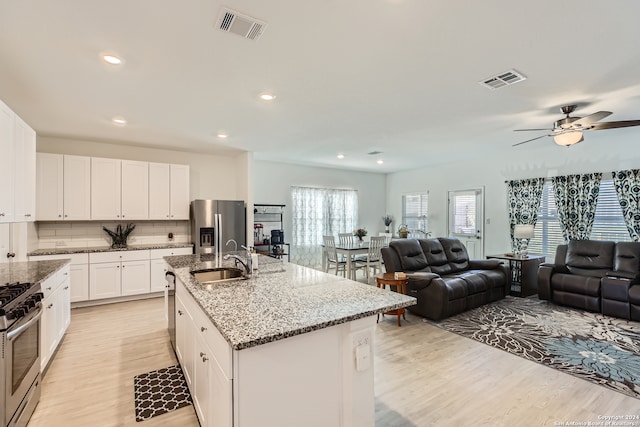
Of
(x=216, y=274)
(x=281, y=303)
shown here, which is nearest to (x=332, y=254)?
(x=216, y=274)

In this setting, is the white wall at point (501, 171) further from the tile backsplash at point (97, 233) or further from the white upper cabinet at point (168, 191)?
the tile backsplash at point (97, 233)

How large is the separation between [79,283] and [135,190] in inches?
64.0

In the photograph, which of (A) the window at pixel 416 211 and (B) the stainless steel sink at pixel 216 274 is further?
(A) the window at pixel 416 211

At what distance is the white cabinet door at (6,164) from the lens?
Result: 95.7 inches

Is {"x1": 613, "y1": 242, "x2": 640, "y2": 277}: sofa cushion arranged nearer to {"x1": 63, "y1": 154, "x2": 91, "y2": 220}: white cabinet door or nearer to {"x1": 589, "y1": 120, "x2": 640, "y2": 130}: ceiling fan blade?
{"x1": 589, "y1": 120, "x2": 640, "y2": 130}: ceiling fan blade

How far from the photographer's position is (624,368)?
275cm

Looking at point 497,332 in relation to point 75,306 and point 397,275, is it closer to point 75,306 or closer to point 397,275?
point 397,275

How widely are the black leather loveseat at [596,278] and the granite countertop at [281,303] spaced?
401 centimetres

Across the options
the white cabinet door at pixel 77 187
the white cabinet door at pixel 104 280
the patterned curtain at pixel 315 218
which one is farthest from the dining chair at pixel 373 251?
the white cabinet door at pixel 77 187

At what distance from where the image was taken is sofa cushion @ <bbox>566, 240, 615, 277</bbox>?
4516mm

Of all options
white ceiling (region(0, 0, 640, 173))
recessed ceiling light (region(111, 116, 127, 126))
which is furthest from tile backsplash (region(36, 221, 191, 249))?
recessed ceiling light (region(111, 116, 127, 126))

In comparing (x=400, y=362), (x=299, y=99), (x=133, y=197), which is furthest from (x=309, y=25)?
(x=133, y=197)

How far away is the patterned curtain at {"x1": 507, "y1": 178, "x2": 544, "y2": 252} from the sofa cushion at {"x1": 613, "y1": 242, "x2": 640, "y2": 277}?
1.37 m

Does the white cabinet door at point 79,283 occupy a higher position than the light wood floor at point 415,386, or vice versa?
the white cabinet door at point 79,283
